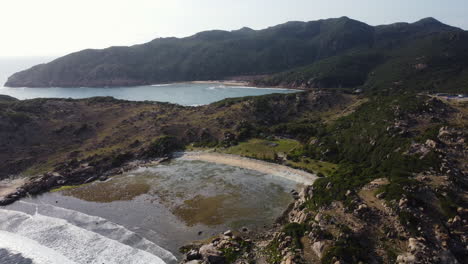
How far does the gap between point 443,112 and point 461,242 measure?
36138 mm

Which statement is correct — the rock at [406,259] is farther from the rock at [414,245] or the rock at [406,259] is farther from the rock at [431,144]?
the rock at [431,144]

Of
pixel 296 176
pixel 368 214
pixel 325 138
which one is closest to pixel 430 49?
pixel 325 138

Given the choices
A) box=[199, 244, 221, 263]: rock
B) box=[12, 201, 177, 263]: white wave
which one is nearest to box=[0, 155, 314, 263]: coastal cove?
box=[12, 201, 177, 263]: white wave

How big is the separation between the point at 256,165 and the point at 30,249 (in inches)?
1765

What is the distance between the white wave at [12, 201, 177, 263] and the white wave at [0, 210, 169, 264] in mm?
782

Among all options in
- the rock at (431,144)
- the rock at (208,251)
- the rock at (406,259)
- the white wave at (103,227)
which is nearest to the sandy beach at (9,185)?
the white wave at (103,227)

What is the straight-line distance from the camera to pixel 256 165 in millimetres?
67375

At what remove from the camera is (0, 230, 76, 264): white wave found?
126 ft

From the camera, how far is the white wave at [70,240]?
126 ft

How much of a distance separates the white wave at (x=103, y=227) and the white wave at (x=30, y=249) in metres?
6.66

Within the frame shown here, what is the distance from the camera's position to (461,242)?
2911 cm

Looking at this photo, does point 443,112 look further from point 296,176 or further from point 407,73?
point 407,73

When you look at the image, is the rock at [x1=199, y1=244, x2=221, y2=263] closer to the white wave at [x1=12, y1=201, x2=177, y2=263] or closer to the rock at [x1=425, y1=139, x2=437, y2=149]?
the white wave at [x1=12, y1=201, x2=177, y2=263]

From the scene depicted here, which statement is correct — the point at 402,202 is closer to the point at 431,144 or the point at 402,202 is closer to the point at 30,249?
the point at 431,144
